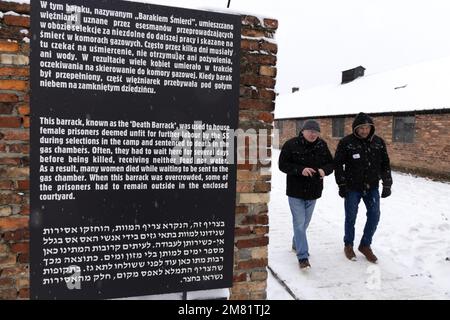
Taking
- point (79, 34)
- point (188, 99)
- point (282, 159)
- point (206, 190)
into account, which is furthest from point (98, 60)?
point (282, 159)

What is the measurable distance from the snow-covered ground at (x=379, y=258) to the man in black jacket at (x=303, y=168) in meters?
0.36

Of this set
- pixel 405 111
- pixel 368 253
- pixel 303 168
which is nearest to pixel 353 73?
pixel 405 111

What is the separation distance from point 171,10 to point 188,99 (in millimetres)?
584

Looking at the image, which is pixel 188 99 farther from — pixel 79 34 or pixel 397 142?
pixel 397 142

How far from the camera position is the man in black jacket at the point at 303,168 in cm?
420

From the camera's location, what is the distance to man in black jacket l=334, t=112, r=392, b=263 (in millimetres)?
4488

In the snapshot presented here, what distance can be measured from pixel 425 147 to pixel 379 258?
10.9 m

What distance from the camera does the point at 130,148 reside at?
2.40m

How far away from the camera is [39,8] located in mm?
2219

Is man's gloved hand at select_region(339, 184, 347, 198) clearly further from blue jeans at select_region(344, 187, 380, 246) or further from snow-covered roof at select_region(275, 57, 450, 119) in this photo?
snow-covered roof at select_region(275, 57, 450, 119)

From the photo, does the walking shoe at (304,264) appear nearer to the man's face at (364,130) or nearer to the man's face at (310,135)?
the man's face at (310,135)

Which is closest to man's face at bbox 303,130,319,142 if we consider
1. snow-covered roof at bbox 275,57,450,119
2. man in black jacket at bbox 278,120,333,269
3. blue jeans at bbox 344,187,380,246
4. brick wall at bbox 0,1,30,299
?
man in black jacket at bbox 278,120,333,269

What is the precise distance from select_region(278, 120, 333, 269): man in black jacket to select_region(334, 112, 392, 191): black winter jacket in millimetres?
351

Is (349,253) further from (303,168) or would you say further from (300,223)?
(303,168)
